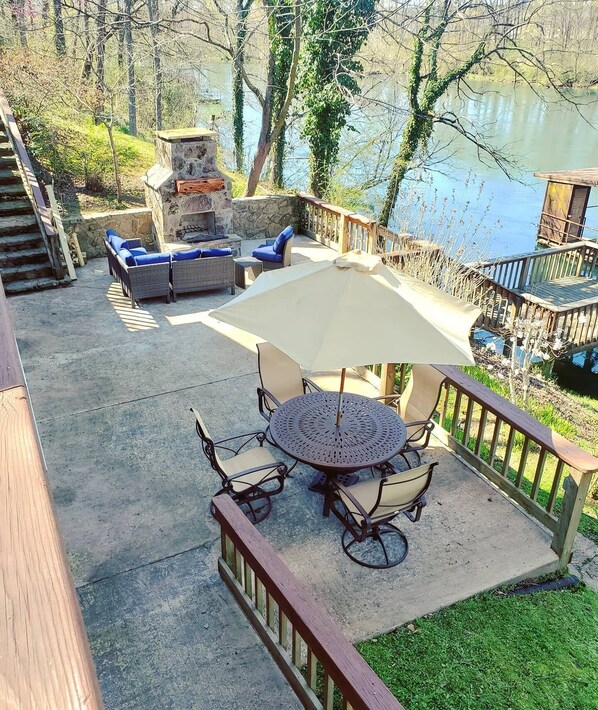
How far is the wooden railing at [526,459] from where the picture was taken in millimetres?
3947

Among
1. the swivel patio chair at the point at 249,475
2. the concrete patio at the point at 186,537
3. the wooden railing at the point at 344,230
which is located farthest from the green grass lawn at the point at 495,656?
the wooden railing at the point at 344,230

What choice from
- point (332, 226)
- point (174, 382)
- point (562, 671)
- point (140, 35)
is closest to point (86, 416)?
point (174, 382)

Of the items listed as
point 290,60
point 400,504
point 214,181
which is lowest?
point 400,504

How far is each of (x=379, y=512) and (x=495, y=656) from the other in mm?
1048

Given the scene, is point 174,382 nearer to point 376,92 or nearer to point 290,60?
point 290,60

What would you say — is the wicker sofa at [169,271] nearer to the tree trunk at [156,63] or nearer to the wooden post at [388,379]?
the wooden post at [388,379]

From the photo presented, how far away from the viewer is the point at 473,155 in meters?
21.9

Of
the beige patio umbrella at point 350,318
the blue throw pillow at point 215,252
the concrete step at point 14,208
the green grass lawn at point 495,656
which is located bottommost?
the green grass lawn at point 495,656

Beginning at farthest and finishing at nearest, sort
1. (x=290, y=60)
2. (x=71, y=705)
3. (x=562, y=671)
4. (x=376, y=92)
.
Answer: (x=376, y=92)
(x=290, y=60)
(x=562, y=671)
(x=71, y=705)

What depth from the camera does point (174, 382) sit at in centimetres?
642

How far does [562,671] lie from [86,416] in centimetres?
447

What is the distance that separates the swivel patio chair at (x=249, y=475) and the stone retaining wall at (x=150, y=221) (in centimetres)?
683

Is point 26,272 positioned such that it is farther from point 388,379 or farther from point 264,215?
point 388,379

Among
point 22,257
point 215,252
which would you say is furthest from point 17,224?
point 215,252
